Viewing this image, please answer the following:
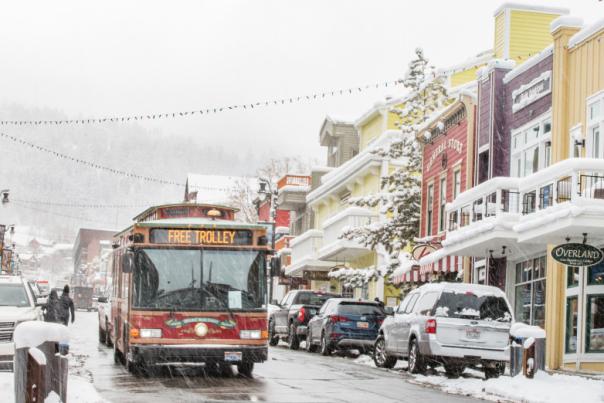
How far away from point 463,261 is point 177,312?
1628 cm

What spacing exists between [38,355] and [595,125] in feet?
54.3

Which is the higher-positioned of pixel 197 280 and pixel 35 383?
pixel 197 280

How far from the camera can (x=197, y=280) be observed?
18844mm

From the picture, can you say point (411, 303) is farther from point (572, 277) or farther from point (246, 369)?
point (572, 277)

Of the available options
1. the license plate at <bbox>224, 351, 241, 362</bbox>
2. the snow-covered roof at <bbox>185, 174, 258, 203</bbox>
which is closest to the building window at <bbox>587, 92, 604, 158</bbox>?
the license plate at <bbox>224, 351, 241, 362</bbox>

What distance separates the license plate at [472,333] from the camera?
20.8 m

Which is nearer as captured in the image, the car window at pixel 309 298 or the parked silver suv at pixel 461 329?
the parked silver suv at pixel 461 329

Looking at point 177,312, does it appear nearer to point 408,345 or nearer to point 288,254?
point 408,345

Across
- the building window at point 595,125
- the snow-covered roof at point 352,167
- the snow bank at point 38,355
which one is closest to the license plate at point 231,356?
the snow bank at point 38,355

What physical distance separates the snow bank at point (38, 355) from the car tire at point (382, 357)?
544 inches

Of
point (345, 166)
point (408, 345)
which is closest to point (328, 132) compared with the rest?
point (345, 166)

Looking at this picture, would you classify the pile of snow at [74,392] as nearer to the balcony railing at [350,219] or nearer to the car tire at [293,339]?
the car tire at [293,339]

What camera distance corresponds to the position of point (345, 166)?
5016cm

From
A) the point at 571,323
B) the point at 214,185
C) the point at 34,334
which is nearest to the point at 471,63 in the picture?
the point at 571,323
